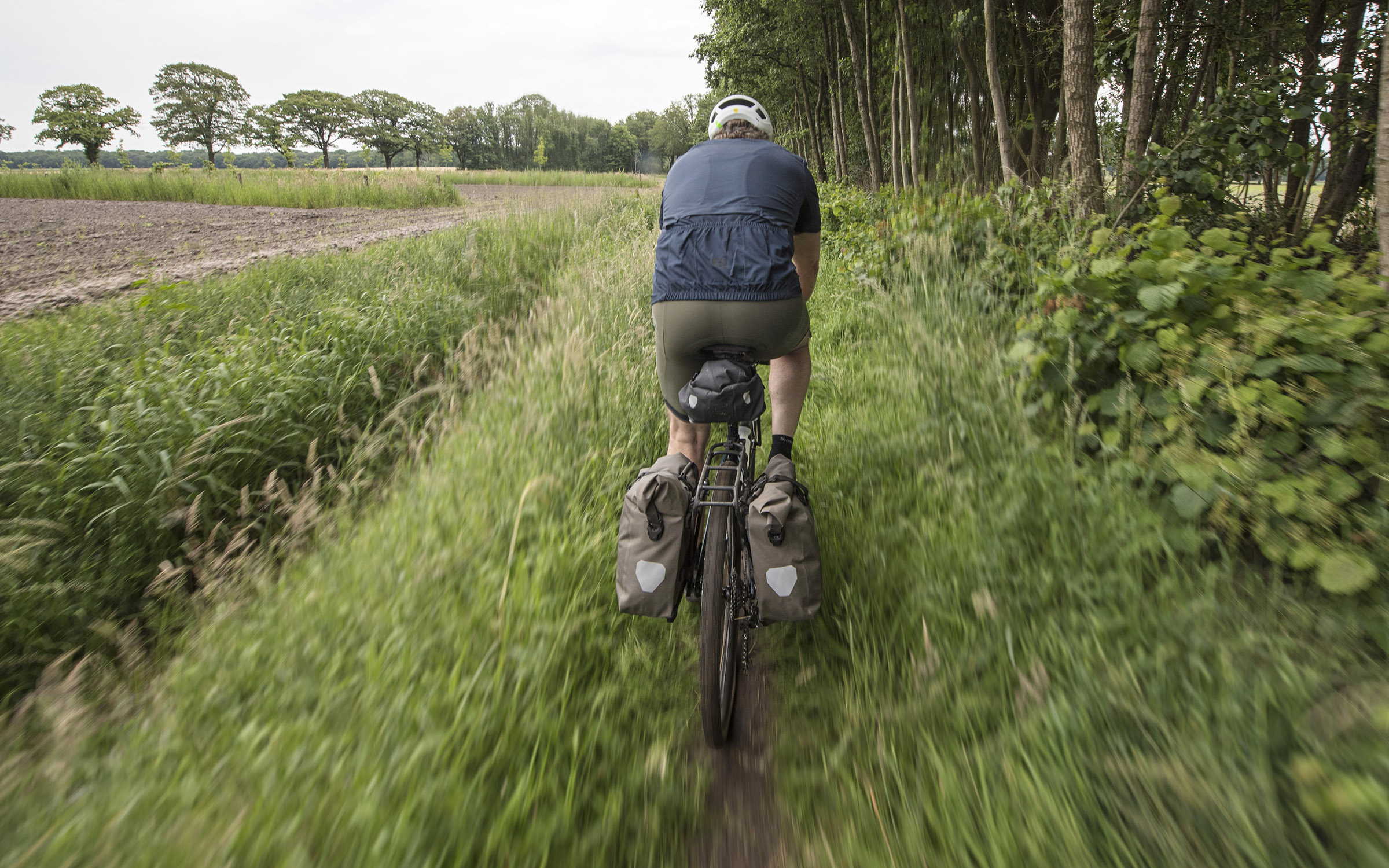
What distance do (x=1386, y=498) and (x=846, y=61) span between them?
2066cm

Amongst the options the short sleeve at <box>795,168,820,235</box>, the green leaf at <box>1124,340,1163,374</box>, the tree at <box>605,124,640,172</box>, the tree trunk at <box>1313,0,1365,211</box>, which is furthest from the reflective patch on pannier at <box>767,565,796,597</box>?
the tree at <box>605,124,640,172</box>

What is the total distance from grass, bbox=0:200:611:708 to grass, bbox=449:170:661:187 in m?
19.3

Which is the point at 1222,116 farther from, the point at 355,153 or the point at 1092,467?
the point at 355,153

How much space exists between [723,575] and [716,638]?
0.22 metres

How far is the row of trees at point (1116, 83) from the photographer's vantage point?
16.0ft

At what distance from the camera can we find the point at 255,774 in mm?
1531

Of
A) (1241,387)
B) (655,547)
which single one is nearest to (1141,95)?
(1241,387)

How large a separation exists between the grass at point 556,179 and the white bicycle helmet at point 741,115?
22.2 m

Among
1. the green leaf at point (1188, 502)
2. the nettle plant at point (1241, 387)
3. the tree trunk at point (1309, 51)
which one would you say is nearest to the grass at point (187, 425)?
the nettle plant at point (1241, 387)

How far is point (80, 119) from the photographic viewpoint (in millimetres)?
37062

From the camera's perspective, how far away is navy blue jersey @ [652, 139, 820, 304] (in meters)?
2.17

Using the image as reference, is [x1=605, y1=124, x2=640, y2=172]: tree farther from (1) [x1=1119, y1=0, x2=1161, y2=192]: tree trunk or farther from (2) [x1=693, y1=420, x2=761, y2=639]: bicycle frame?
(2) [x1=693, y1=420, x2=761, y2=639]: bicycle frame

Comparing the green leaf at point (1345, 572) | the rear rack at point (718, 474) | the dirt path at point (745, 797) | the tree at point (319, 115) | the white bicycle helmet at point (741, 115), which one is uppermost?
the tree at point (319, 115)

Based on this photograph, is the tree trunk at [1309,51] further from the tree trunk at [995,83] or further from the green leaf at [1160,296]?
the green leaf at [1160,296]
